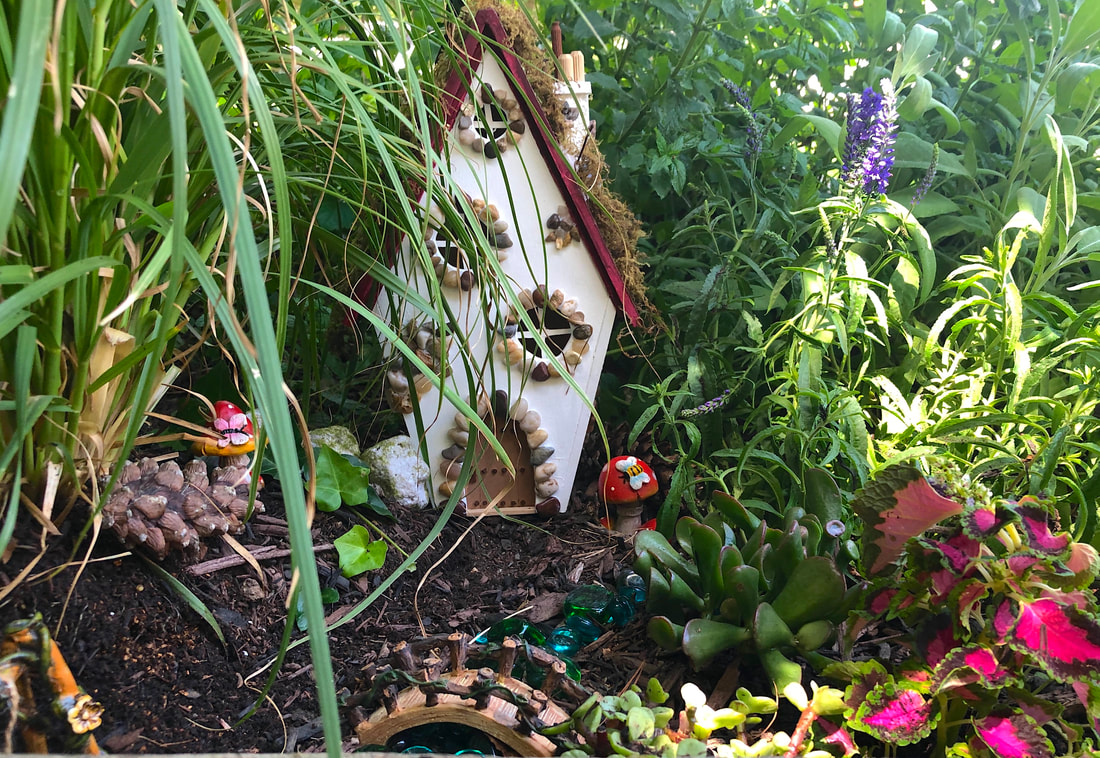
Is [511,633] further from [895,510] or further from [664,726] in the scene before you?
[895,510]

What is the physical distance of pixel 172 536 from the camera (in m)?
0.93

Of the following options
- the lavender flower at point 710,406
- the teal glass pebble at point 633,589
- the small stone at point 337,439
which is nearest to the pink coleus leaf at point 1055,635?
the teal glass pebble at point 633,589

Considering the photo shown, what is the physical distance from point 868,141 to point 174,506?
1.21 meters

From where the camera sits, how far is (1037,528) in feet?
2.61

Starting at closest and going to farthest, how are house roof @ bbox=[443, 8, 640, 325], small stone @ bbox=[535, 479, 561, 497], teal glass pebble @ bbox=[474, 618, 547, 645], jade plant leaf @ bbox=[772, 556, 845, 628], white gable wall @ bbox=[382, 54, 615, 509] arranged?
1. jade plant leaf @ bbox=[772, 556, 845, 628]
2. teal glass pebble @ bbox=[474, 618, 547, 645]
3. house roof @ bbox=[443, 8, 640, 325]
4. white gable wall @ bbox=[382, 54, 615, 509]
5. small stone @ bbox=[535, 479, 561, 497]

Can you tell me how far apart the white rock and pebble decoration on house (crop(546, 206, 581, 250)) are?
0.48 m

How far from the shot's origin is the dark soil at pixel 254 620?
0.81m

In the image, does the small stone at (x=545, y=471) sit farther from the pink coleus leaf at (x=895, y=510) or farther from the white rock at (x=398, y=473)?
the pink coleus leaf at (x=895, y=510)

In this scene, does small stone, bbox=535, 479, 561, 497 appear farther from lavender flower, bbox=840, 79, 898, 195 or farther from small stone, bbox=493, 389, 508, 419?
lavender flower, bbox=840, 79, 898, 195

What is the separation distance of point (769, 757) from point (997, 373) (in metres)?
0.80

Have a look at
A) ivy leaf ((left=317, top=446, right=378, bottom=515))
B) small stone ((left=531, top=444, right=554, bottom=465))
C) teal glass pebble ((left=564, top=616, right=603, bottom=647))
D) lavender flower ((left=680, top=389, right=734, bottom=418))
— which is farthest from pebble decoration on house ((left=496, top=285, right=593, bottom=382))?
teal glass pebble ((left=564, top=616, right=603, bottom=647))

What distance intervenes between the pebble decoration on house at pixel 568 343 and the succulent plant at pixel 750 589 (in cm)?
44

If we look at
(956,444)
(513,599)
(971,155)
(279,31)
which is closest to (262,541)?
(513,599)

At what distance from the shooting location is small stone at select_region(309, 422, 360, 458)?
4.58 feet
